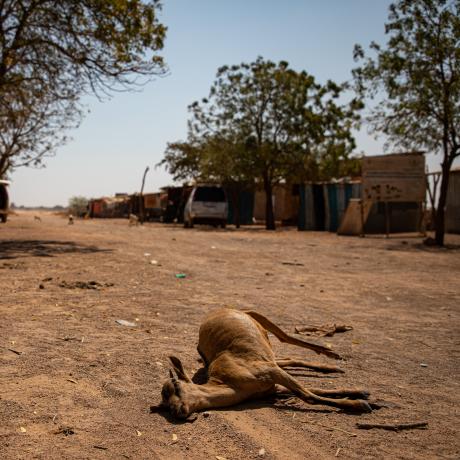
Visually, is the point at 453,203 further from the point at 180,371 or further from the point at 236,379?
the point at 180,371

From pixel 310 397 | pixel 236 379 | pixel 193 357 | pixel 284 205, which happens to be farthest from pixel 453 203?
pixel 236 379

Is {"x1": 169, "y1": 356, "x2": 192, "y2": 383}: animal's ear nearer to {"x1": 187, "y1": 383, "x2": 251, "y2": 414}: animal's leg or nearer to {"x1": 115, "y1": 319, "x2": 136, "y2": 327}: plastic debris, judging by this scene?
{"x1": 187, "y1": 383, "x2": 251, "y2": 414}: animal's leg

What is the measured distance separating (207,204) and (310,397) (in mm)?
22684

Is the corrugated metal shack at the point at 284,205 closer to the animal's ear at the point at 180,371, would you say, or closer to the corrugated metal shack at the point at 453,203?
the corrugated metal shack at the point at 453,203

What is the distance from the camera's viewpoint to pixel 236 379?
2947 mm

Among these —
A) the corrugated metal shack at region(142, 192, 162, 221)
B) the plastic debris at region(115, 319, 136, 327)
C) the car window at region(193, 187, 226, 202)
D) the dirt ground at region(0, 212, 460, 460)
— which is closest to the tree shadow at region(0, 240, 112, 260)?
the dirt ground at region(0, 212, 460, 460)

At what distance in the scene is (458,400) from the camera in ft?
10.7

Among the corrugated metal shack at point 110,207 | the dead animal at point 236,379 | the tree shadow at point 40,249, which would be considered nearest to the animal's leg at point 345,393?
the dead animal at point 236,379

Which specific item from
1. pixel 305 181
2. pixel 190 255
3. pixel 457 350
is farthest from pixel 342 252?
pixel 305 181

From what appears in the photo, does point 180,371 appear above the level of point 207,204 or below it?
below

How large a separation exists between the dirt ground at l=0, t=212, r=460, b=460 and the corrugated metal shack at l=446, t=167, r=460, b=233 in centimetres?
1348

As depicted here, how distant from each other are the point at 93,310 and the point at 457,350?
3656 millimetres

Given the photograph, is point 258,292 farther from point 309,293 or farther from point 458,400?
point 458,400

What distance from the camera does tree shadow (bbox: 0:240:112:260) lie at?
1024 centimetres
